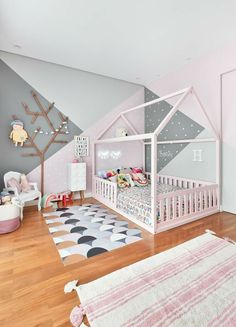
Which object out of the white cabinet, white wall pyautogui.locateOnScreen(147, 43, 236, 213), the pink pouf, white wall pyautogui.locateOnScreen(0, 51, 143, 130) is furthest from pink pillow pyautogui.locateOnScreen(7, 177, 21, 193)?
white wall pyautogui.locateOnScreen(147, 43, 236, 213)

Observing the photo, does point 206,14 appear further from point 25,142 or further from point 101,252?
point 25,142

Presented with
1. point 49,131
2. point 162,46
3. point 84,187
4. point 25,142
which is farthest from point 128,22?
point 84,187

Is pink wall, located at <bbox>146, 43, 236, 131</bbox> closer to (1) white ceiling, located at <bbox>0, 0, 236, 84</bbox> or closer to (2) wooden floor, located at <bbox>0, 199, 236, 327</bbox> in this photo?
(1) white ceiling, located at <bbox>0, 0, 236, 84</bbox>

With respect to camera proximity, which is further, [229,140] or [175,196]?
[229,140]

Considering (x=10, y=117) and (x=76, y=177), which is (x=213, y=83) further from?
(x=10, y=117)

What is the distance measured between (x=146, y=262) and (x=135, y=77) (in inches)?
166

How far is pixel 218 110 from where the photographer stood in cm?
347

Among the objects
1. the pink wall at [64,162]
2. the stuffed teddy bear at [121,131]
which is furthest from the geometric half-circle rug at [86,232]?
the stuffed teddy bear at [121,131]

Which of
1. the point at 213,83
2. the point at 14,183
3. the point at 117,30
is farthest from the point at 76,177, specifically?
the point at 213,83

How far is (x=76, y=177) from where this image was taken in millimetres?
4059

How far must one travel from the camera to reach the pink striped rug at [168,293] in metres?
1.28

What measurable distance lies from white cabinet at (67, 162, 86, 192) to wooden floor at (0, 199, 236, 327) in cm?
116

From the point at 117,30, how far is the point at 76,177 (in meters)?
2.82

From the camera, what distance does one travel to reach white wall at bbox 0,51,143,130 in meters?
3.78
